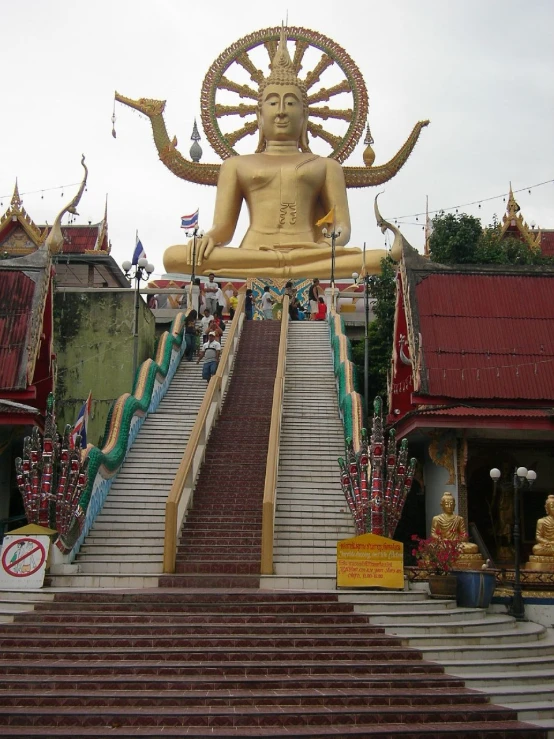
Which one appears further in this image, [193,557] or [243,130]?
[243,130]

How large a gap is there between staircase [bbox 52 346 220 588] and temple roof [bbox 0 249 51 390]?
2.26 meters

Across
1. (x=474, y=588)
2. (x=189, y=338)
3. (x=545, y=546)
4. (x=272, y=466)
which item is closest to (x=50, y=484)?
(x=272, y=466)

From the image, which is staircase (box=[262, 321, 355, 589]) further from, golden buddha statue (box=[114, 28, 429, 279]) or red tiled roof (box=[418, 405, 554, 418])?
golden buddha statue (box=[114, 28, 429, 279])

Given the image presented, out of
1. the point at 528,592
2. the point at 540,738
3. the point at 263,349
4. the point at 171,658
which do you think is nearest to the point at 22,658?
the point at 171,658

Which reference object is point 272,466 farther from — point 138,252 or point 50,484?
point 138,252

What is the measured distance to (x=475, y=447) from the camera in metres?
17.2

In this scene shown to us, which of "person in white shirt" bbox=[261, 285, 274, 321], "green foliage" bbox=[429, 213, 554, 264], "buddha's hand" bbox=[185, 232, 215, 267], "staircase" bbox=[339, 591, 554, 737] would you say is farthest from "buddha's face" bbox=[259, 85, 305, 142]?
"staircase" bbox=[339, 591, 554, 737]

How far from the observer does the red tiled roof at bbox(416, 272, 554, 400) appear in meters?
16.6

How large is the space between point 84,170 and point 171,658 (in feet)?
41.3

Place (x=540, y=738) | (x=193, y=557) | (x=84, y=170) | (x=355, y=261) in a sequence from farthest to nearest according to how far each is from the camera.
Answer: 1. (x=355, y=261)
2. (x=84, y=170)
3. (x=193, y=557)
4. (x=540, y=738)

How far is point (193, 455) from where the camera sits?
1459 centimetres

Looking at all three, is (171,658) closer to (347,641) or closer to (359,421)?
(347,641)

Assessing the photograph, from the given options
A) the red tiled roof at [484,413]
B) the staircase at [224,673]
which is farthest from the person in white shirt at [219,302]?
the staircase at [224,673]

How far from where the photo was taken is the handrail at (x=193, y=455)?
42.6ft
